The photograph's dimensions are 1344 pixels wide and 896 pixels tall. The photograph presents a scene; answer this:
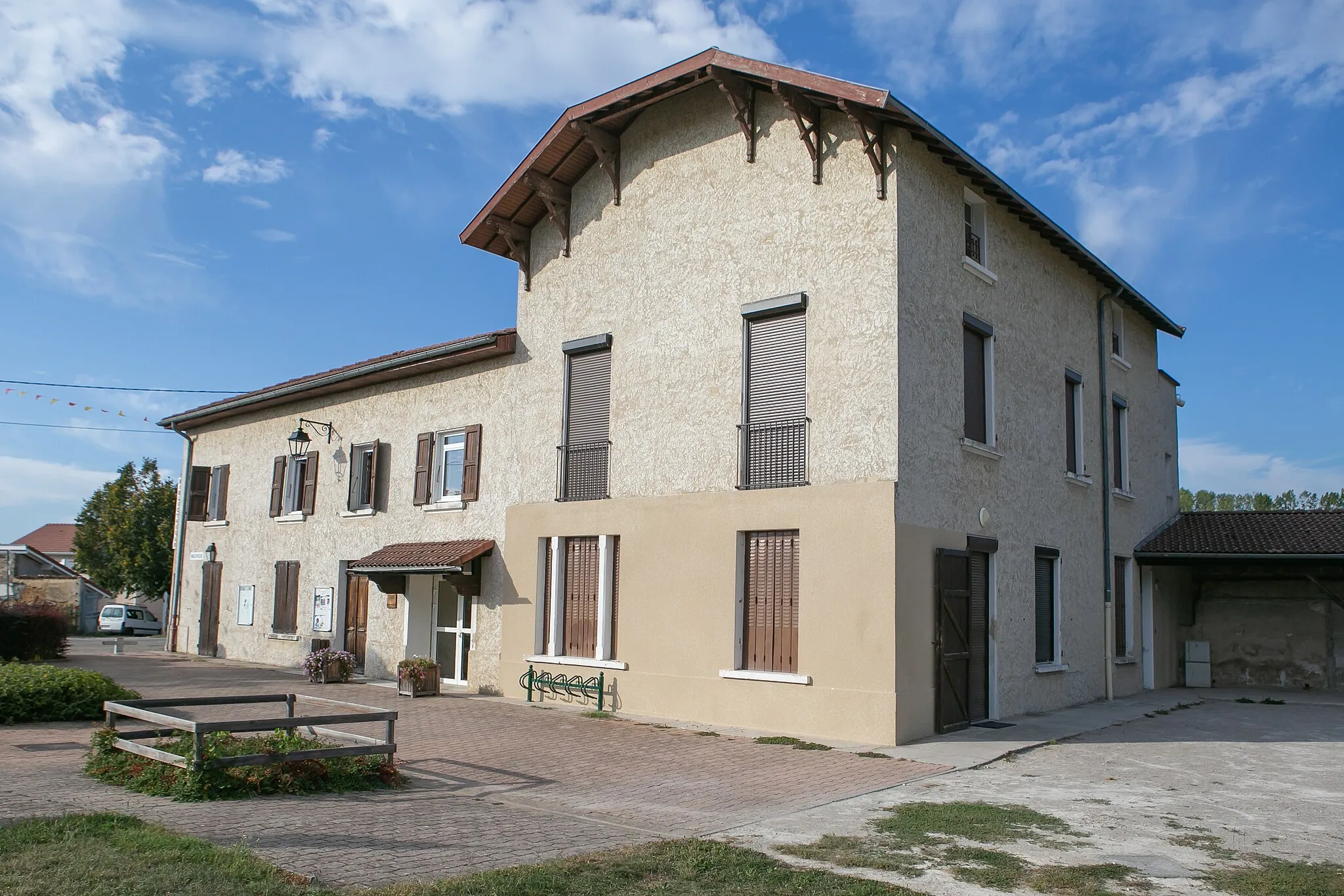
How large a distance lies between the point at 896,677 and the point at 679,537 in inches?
144

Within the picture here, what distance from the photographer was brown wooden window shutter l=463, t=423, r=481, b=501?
17906mm

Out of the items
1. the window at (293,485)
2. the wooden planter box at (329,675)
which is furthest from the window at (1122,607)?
the window at (293,485)

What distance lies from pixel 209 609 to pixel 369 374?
8151 mm

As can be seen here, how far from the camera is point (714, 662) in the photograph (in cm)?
1380

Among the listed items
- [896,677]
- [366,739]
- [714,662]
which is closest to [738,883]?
[366,739]

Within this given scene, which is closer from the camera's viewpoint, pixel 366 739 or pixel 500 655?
pixel 366 739

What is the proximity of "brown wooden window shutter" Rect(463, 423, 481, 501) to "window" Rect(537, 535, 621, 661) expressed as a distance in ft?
7.22

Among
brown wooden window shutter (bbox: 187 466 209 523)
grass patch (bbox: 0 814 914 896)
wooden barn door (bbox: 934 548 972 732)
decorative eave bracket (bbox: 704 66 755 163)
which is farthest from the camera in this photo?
brown wooden window shutter (bbox: 187 466 209 523)

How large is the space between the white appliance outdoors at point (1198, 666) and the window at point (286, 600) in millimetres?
17657

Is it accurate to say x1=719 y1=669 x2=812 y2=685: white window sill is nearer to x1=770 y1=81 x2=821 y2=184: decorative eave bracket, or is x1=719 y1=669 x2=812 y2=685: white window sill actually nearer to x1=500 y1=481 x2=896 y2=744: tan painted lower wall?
x1=500 y1=481 x2=896 y2=744: tan painted lower wall

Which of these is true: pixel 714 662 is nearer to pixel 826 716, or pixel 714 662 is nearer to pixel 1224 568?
pixel 826 716

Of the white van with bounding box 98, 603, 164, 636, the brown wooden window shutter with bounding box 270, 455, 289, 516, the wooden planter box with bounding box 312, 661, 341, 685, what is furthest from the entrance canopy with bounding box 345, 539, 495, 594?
the white van with bounding box 98, 603, 164, 636

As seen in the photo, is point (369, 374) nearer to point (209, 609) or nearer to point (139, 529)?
point (209, 609)

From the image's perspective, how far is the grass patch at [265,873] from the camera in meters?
5.46
